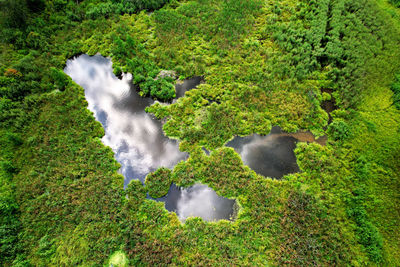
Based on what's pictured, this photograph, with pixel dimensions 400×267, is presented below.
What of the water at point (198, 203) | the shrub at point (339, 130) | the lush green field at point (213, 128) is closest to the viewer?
the lush green field at point (213, 128)

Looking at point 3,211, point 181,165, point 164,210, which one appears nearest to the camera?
point 3,211

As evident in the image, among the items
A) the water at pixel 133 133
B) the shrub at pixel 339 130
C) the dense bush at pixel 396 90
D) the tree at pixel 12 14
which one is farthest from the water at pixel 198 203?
the tree at pixel 12 14

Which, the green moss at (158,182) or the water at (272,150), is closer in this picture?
the green moss at (158,182)

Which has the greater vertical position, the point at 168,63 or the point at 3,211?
the point at 168,63

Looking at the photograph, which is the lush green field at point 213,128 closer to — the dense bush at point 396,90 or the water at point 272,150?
the dense bush at point 396,90

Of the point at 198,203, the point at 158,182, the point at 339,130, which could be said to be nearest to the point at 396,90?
the point at 339,130

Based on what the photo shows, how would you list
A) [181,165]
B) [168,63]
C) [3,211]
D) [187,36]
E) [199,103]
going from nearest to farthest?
[3,211] < [181,165] < [199,103] < [168,63] < [187,36]

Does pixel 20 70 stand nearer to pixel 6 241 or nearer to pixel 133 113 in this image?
pixel 133 113

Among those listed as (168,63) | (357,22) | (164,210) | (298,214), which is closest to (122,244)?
(164,210)
